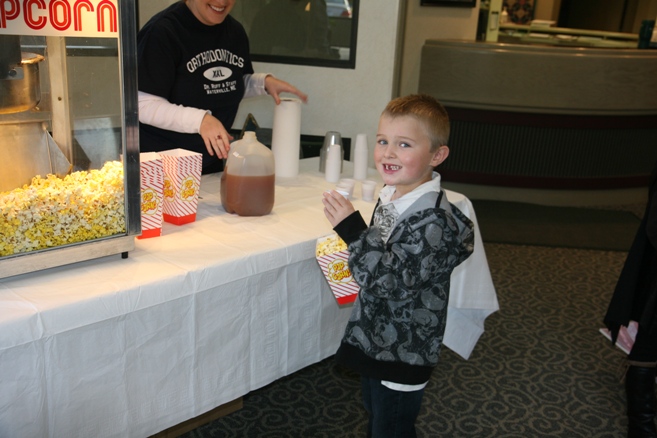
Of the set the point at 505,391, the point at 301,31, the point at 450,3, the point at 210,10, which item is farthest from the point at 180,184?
the point at 450,3

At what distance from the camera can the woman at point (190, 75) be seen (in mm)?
1809

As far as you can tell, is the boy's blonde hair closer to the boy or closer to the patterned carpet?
the boy

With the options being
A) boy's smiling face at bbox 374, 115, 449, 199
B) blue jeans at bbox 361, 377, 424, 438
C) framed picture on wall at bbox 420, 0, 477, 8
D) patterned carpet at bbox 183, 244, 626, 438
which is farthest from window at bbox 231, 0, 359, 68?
blue jeans at bbox 361, 377, 424, 438

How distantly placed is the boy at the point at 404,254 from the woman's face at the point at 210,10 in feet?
2.63

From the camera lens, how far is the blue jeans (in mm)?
1378

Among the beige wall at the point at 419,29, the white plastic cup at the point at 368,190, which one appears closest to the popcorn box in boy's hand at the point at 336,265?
the white plastic cup at the point at 368,190

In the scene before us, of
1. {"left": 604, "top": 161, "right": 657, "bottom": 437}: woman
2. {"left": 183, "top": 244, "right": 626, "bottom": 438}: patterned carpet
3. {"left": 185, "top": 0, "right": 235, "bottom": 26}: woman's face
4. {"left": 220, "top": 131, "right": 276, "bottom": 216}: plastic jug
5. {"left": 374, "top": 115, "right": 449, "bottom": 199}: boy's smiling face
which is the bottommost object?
{"left": 183, "top": 244, "right": 626, "bottom": 438}: patterned carpet

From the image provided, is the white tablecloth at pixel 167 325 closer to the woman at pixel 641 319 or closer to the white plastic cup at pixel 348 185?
the white plastic cup at pixel 348 185

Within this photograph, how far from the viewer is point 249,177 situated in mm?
1672

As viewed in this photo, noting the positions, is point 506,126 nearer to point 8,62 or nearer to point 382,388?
point 382,388

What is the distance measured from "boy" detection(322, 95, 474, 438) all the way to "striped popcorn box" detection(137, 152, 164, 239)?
0.45 metres

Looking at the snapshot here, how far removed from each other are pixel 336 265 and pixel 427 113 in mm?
410

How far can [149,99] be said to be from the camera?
1.84 meters

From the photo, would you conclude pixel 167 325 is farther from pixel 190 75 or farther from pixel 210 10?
pixel 210 10
